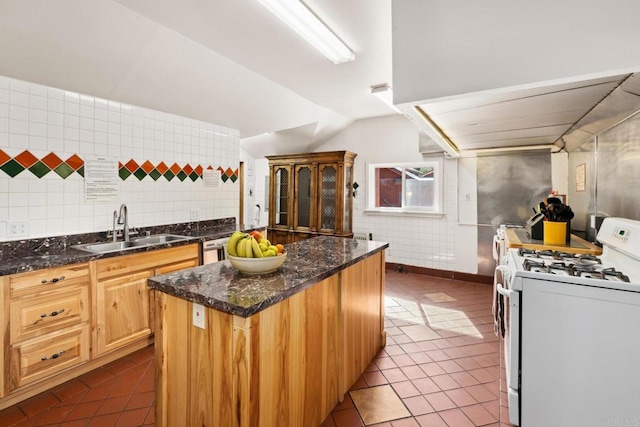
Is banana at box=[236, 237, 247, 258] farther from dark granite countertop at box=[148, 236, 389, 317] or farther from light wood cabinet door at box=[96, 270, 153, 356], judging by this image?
light wood cabinet door at box=[96, 270, 153, 356]

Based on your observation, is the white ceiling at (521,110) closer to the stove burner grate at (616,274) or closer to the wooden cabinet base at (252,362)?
the stove burner grate at (616,274)

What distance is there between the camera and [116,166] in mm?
2932

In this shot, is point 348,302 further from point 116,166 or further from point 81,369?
point 116,166

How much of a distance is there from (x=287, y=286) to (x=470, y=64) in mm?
1347

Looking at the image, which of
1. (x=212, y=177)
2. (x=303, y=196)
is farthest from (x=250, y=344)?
(x=303, y=196)

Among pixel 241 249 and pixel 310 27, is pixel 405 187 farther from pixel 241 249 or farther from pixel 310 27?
pixel 241 249

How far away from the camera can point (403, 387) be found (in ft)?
6.86

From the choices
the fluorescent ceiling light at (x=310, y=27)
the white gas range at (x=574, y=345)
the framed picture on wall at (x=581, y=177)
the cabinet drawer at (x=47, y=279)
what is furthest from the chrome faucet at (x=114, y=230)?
the framed picture on wall at (x=581, y=177)

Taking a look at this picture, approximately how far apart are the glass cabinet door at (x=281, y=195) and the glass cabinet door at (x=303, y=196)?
0.21 meters

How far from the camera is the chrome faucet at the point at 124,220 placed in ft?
9.39

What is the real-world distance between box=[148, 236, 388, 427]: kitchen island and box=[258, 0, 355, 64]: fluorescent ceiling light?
162cm

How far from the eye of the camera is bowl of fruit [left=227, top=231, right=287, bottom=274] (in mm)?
1557

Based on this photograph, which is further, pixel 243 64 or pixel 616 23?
pixel 243 64

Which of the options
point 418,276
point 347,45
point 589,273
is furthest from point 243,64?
point 418,276
